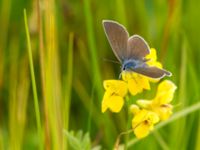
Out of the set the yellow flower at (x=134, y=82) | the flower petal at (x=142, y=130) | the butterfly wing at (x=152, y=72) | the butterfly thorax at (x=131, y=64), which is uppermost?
the butterfly thorax at (x=131, y=64)

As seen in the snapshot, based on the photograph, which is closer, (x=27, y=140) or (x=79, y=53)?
(x=27, y=140)

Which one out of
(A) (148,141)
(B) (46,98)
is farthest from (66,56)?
(B) (46,98)

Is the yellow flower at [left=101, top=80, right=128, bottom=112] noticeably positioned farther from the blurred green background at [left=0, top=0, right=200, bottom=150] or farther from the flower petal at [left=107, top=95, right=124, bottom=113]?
the blurred green background at [left=0, top=0, right=200, bottom=150]

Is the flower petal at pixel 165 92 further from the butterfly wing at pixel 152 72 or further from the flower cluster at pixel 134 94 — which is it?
the butterfly wing at pixel 152 72

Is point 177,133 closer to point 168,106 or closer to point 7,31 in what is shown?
point 168,106

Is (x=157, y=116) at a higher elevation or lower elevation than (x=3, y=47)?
lower

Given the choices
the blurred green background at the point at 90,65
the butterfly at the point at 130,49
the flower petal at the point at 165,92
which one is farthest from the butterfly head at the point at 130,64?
the blurred green background at the point at 90,65

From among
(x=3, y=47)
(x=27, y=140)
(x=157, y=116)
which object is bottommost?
(x=27, y=140)

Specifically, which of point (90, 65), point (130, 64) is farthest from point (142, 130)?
point (90, 65)
